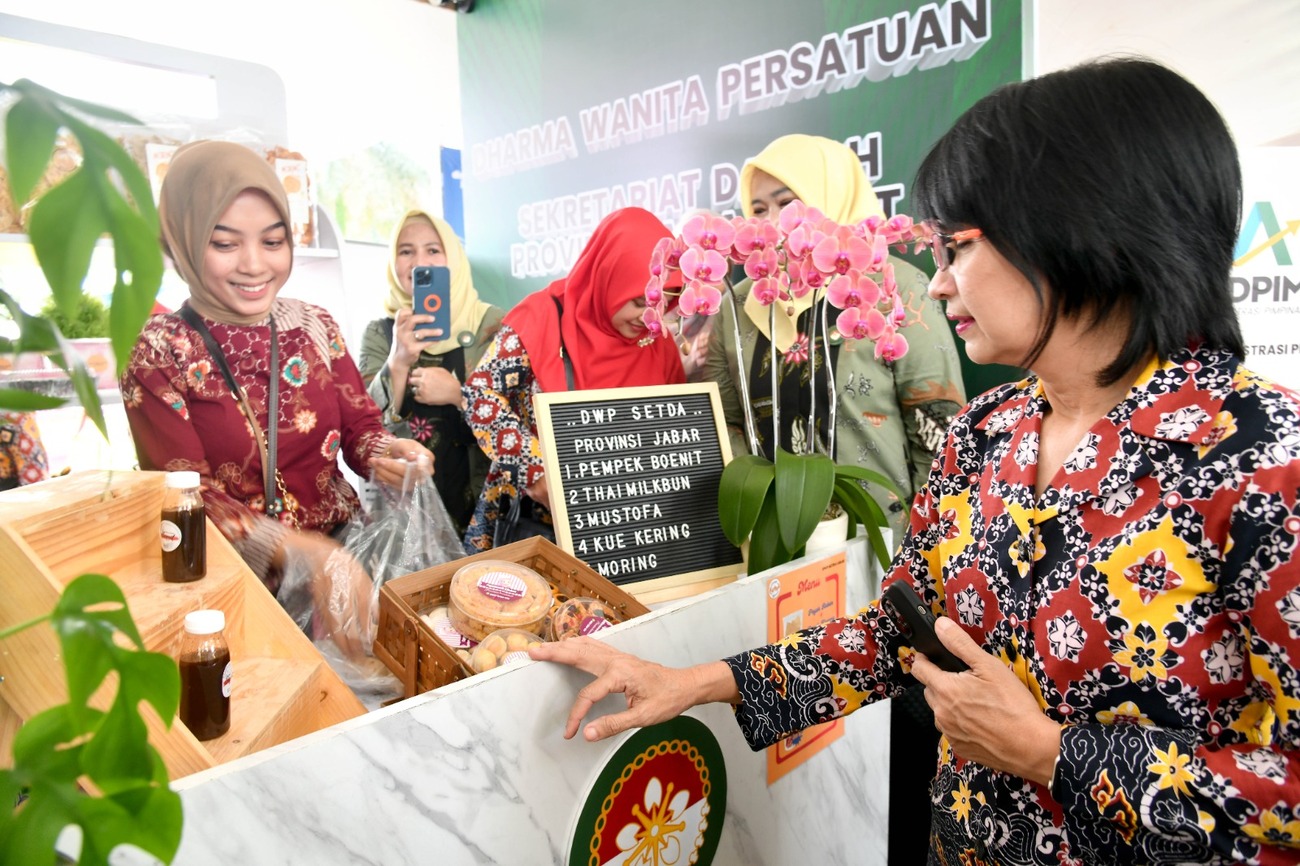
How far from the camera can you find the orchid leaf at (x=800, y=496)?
146 cm

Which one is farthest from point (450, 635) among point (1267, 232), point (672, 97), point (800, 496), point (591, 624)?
point (672, 97)

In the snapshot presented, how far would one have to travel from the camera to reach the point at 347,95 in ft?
12.8

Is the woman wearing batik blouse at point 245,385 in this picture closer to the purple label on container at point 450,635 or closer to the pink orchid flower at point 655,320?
the purple label on container at point 450,635

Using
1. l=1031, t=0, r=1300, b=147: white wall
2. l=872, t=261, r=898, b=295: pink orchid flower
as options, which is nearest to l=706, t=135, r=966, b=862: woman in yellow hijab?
l=872, t=261, r=898, b=295: pink orchid flower

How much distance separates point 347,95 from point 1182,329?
3.91 metres

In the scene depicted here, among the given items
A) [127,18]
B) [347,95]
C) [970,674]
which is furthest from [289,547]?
[347,95]

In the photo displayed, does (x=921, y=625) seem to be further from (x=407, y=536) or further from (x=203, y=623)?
(x=407, y=536)

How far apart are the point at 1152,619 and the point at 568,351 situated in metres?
1.61

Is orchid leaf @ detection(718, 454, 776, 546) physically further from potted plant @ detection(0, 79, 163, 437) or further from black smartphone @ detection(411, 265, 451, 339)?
potted plant @ detection(0, 79, 163, 437)

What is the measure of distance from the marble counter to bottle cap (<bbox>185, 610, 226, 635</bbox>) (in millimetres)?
181

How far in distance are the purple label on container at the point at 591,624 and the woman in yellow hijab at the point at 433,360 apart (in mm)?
1253

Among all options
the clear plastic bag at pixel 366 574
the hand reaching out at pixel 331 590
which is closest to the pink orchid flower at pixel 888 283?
the clear plastic bag at pixel 366 574

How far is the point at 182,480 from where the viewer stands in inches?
42.5

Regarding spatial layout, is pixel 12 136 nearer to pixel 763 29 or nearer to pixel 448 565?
pixel 448 565
